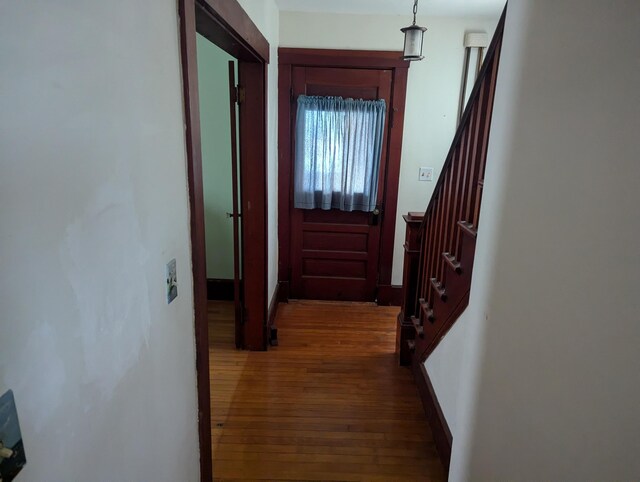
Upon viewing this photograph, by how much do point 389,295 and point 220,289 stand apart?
5.20 ft

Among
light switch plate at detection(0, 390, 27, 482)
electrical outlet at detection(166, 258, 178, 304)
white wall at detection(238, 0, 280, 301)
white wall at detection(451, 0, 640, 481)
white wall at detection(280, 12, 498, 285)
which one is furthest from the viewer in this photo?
white wall at detection(280, 12, 498, 285)

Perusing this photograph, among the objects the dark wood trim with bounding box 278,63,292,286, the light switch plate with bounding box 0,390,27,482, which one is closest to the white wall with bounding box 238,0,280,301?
the dark wood trim with bounding box 278,63,292,286

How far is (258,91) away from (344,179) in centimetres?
122

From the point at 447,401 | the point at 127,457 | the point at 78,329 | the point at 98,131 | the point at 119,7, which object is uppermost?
the point at 119,7

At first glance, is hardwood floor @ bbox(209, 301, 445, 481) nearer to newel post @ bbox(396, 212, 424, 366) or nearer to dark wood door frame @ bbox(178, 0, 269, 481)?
newel post @ bbox(396, 212, 424, 366)

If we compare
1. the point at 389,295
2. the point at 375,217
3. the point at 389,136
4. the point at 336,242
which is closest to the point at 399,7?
the point at 389,136

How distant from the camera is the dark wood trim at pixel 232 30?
1.39 m

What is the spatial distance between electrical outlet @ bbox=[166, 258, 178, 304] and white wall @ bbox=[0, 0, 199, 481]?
3 centimetres

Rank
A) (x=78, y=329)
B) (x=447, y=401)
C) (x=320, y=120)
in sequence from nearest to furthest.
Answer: (x=78, y=329) → (x=447, y=401) → (x=320, y=120)

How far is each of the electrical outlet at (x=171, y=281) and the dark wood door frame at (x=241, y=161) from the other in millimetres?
142

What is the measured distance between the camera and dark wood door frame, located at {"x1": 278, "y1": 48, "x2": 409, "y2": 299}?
3.21 meters

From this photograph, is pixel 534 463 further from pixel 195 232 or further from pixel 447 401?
pixel 195 232

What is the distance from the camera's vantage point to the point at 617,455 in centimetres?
74

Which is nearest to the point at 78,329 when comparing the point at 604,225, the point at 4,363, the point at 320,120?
the point at 4,363
